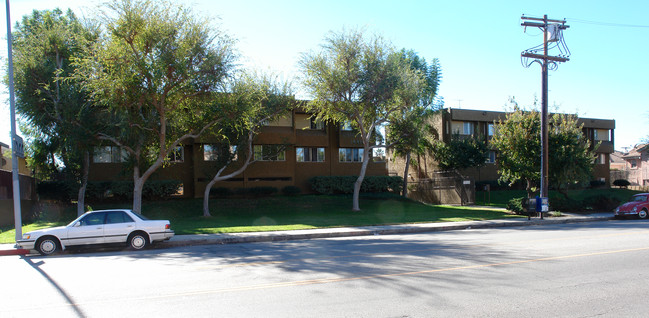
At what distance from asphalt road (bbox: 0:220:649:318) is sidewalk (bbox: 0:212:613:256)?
2.52 meters

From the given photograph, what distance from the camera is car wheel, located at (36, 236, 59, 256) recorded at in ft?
43.1

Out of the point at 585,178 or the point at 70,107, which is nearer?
the point at 70,107

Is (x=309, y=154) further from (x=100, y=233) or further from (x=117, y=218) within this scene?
(x=100, y=233)

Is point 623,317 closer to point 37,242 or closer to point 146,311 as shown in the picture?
point 146,311

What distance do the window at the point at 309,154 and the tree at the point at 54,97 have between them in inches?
562

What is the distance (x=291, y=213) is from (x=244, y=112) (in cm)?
811

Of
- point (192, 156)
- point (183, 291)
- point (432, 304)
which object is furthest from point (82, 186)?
point (432, 304)

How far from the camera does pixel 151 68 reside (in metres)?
19.1

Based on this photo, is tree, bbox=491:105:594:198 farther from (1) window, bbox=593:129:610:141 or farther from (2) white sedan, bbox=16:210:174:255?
(1) window, bbox=593:129:610:141

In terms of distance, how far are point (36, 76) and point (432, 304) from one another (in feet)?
79.1

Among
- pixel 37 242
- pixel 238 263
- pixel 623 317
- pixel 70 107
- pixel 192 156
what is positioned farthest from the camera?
pixel 192 156

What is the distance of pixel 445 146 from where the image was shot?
121 ft

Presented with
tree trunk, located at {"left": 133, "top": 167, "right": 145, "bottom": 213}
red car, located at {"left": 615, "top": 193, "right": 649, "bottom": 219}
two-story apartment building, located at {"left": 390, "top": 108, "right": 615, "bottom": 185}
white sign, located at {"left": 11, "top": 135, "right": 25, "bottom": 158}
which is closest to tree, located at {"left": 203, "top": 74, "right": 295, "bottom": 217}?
tree trunk, located at {"left": 133, "top": 167, "right": 145, "bottom": 213}

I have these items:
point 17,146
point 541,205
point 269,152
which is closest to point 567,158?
point 541,205
